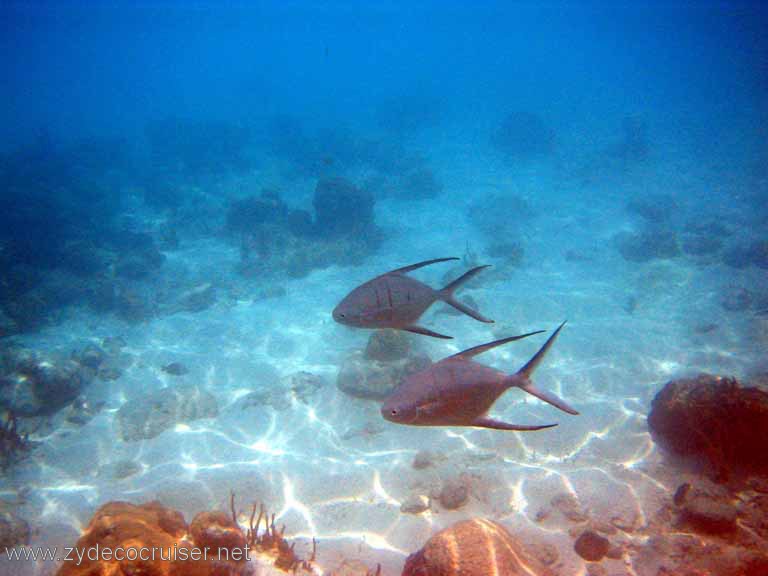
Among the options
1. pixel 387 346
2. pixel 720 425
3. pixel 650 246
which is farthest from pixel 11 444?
pixel 650 246

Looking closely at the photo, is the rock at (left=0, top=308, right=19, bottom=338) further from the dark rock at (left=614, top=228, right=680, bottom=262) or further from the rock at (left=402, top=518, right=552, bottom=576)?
the dark rock at (left=614, top=228, right=680, bottom=262)

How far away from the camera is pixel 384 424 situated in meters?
7.18

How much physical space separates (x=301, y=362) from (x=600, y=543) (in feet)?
22.9

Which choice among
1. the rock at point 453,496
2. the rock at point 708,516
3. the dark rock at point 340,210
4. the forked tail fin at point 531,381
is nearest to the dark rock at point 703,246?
the dark rock at point 340,210

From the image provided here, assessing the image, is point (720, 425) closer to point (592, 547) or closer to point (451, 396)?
point (592, 547)

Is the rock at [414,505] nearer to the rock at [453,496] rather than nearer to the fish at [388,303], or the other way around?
the rock at [453,496]

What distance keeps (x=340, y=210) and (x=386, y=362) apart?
10.2 meters

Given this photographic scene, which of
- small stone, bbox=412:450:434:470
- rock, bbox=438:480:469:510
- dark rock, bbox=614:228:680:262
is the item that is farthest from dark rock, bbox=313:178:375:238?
rock, bbox=438:480:469:510

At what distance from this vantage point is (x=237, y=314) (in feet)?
39.7

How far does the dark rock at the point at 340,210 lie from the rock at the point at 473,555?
13.9 metres

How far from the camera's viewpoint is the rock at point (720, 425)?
17.2ft

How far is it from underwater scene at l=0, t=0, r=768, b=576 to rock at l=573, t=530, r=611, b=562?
20 mm

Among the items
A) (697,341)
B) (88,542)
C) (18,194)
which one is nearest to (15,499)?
(88,542)

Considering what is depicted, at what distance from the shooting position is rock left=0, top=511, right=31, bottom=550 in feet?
16.3
